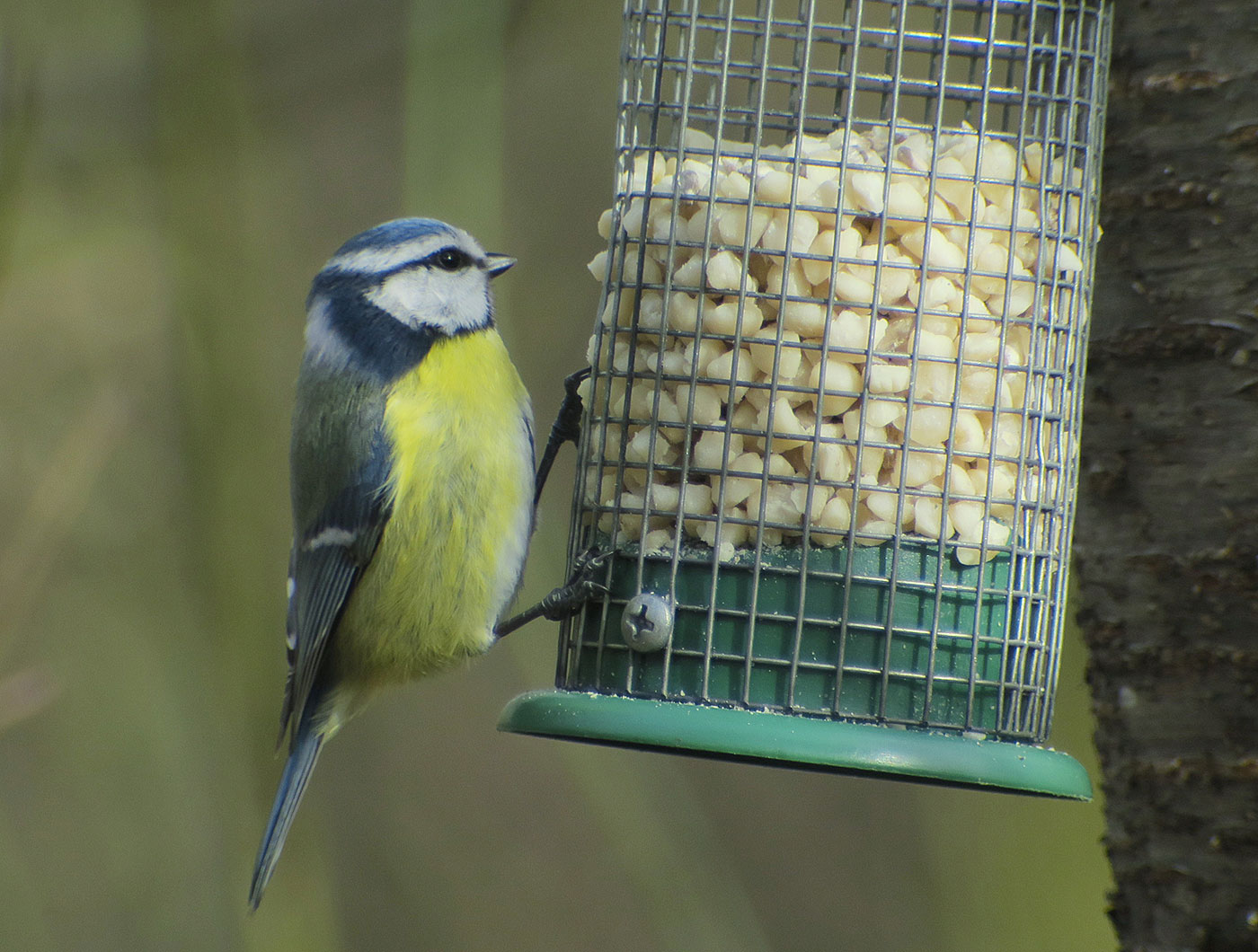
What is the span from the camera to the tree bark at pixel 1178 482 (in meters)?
2.05

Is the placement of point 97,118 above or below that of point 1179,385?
above

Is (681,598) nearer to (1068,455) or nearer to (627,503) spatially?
(627,503)

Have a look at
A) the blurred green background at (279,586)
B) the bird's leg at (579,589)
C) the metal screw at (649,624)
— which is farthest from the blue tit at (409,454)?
the blurred green background at (279,586)

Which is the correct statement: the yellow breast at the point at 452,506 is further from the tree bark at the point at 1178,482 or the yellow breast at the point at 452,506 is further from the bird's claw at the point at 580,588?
the tree bark at the point at 1178,482

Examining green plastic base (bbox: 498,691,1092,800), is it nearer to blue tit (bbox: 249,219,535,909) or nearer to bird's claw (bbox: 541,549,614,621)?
bird's claw (bbox: 541,549,614,621)

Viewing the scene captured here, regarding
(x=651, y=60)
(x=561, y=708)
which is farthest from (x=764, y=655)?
(x=651, y=60)

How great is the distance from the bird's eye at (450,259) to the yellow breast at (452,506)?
5.9 inches

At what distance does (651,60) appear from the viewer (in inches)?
87.4

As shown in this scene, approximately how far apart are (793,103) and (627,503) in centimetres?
73

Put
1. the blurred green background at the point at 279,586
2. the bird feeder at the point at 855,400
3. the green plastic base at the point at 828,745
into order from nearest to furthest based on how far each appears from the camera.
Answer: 1. the green plastic base at the point at 828,745
2. the bird feeder at the point at 855,400
3. the blurred green background at the point at 279,586

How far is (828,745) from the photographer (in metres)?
1.82

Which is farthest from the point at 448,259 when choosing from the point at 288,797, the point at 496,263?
the point at 288,797

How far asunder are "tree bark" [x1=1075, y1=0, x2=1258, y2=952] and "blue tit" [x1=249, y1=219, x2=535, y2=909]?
1.16 meters

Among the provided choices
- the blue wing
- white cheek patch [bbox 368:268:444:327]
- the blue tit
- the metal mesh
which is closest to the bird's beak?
the blue tit
